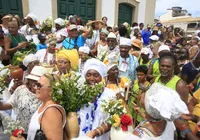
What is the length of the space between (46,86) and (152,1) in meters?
16.4

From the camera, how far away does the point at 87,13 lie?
13.8 meters

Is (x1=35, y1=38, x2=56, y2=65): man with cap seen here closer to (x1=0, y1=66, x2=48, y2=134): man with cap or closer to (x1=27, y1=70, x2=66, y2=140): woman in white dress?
(x1=0, y1=66, x2=48, y2=134): man with cap

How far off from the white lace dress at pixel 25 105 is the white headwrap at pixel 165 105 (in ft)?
5.18

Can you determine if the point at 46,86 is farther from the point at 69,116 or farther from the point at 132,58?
the point at 132,58

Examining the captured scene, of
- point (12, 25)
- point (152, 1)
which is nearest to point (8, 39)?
point (12, 25)

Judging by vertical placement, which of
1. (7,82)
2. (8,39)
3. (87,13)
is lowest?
(7,82)

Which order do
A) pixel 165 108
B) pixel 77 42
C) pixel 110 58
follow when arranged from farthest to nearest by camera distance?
pixel 77 42, pixel 110 58, pixel 165 108

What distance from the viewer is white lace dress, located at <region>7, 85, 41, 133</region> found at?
99.0 inches

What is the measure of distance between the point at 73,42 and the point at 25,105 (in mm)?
3406

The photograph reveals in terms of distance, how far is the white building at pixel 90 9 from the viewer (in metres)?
11.1

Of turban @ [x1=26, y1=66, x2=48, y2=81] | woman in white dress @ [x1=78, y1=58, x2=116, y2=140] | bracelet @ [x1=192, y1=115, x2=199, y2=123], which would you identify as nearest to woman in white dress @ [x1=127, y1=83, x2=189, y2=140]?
woman in white dress @ [x1=78, y1=58, x2=116, y2=140]

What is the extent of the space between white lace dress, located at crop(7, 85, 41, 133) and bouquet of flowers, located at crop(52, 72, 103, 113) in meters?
0.74

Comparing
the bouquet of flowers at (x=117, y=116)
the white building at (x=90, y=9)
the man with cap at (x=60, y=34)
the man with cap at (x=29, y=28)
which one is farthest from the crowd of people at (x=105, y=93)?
the white building at (x=90, y=9)

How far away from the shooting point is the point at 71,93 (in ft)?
6.51
